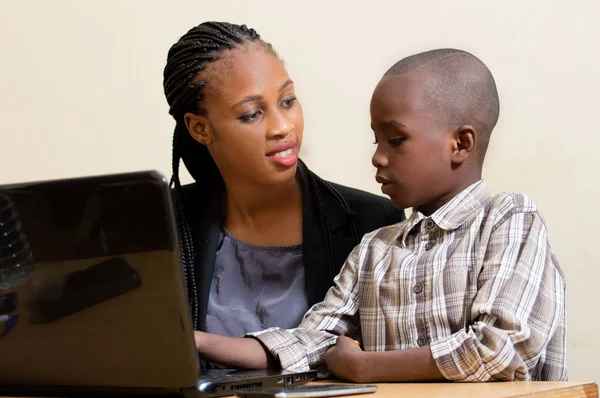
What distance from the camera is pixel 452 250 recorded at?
1331mm

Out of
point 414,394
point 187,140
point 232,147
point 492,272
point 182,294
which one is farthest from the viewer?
point 187,140

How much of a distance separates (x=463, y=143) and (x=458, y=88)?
9cm

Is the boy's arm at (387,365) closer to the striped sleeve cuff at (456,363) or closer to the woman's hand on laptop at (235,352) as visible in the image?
the striped sleeve cuff at (456,363)

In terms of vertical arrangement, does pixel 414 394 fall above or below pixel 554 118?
below

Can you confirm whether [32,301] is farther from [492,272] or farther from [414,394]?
[492,272]

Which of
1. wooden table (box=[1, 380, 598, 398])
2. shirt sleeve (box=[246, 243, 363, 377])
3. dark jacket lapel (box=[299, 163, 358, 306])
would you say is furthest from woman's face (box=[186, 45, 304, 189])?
wooden table (box=[1, 380, 598, 398])

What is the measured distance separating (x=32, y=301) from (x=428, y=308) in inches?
22.3

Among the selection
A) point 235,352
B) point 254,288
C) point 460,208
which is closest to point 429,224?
point 460,208

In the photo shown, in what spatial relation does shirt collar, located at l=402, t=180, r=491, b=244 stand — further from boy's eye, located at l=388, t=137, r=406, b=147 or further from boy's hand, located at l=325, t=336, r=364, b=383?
boy's hand, located at l=325, t=336, r=364, b=383

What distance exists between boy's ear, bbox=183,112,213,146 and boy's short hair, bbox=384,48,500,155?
402mm

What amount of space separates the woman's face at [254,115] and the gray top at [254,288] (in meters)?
0.16

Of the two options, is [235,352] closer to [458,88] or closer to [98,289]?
[98,289]

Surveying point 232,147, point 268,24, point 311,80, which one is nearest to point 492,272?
point 232,147

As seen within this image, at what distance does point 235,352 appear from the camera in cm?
137
